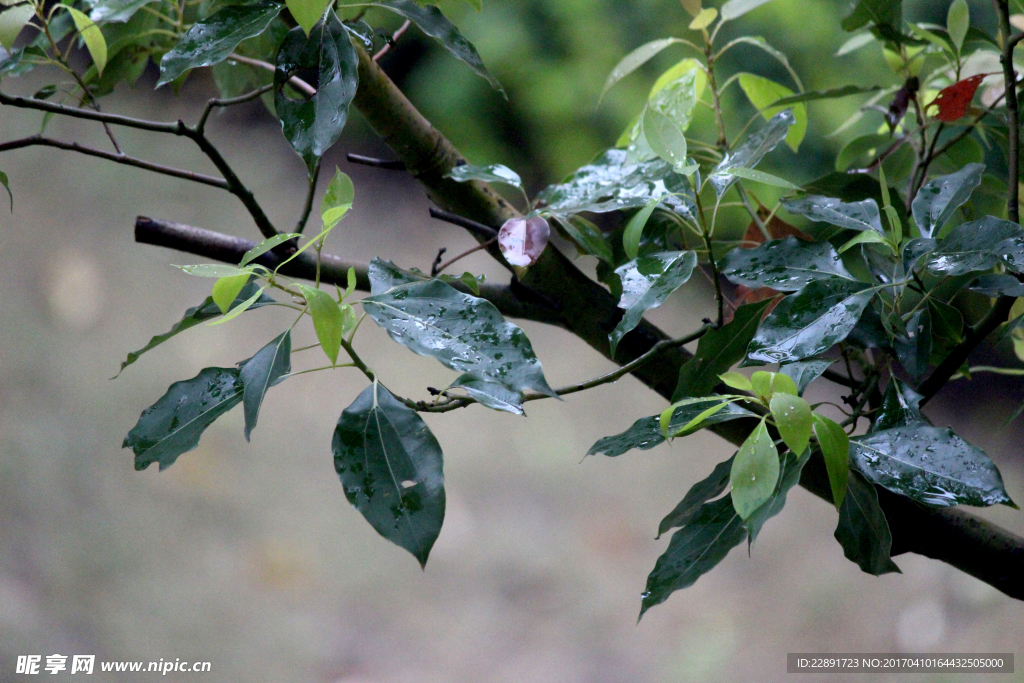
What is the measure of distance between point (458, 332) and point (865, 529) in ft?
0.69

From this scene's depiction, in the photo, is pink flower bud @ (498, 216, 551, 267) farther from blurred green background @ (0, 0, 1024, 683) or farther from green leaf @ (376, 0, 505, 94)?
blurred green background @ (0, 0, 1024, 683)

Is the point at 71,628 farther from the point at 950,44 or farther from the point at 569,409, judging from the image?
the point at 950,44

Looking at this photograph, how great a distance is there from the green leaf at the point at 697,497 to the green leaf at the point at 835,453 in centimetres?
6

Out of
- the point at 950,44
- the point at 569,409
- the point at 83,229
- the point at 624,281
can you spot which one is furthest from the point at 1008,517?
the point at 83,229

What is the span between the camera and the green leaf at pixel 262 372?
277mm

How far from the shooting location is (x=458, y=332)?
28 cm

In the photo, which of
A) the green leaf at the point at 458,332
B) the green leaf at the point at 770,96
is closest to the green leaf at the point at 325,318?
the green leaf at the point at 458,332

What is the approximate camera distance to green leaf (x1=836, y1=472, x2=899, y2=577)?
1.02ft

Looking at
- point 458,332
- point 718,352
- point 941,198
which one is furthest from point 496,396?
point 941,198

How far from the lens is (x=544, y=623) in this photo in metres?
1.06

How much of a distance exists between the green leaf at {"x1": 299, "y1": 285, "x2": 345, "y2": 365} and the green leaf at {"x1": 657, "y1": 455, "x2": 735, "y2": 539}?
163 millimetres

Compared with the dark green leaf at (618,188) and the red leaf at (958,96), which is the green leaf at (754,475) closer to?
the dark green leaf at (618,188)

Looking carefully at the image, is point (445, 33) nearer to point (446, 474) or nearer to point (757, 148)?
point (757, 148)

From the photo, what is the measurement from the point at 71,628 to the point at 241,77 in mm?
911
